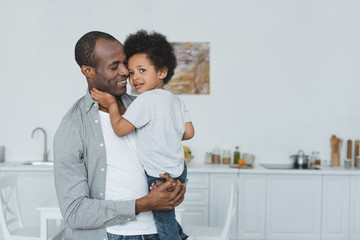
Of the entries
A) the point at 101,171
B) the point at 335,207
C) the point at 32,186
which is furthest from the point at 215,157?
the point at 101,171

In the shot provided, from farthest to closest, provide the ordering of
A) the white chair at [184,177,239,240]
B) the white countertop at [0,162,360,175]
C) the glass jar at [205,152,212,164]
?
the glass jar at [205,152,212,164]
the white countertop at [0,162,360,175]
the white chair at [184,177,239,240]

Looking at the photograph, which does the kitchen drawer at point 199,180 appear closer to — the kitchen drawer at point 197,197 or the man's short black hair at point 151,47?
the kitchen drawer at point 197,197

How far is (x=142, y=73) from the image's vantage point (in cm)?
154

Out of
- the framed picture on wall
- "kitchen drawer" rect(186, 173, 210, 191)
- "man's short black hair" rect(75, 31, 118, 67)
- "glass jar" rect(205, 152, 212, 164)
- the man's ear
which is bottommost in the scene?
"kitchen drawer" rect(186, 173, 210, 191)

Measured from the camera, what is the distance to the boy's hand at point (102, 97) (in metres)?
1.36

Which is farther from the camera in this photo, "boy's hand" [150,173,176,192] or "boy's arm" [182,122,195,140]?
"boy's arm" [182,122,195,140]

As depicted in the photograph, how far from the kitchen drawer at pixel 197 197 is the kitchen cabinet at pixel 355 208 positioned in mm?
1428

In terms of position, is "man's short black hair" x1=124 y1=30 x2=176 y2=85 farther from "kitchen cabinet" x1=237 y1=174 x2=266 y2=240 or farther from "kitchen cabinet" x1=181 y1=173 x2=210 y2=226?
"kitchen cabinet" x1=237 y1=174 x2=266 y2=240

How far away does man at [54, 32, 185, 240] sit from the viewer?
1.24 meters

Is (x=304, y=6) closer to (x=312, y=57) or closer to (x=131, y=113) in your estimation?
(x=312, y=57)

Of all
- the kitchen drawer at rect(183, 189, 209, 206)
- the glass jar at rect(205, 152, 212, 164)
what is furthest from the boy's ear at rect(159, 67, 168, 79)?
the glass jar at rect(205, 152, 212, 164)

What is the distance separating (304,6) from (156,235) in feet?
11.8

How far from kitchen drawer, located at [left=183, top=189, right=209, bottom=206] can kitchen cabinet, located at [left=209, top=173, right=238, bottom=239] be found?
51 millimetres

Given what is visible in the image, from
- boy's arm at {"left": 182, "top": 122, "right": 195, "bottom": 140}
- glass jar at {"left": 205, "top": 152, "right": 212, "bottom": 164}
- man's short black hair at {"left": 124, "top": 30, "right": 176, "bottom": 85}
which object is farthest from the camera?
glass jar at {"left": 205, "top": 152, "right": 212, "bottom": 164}
